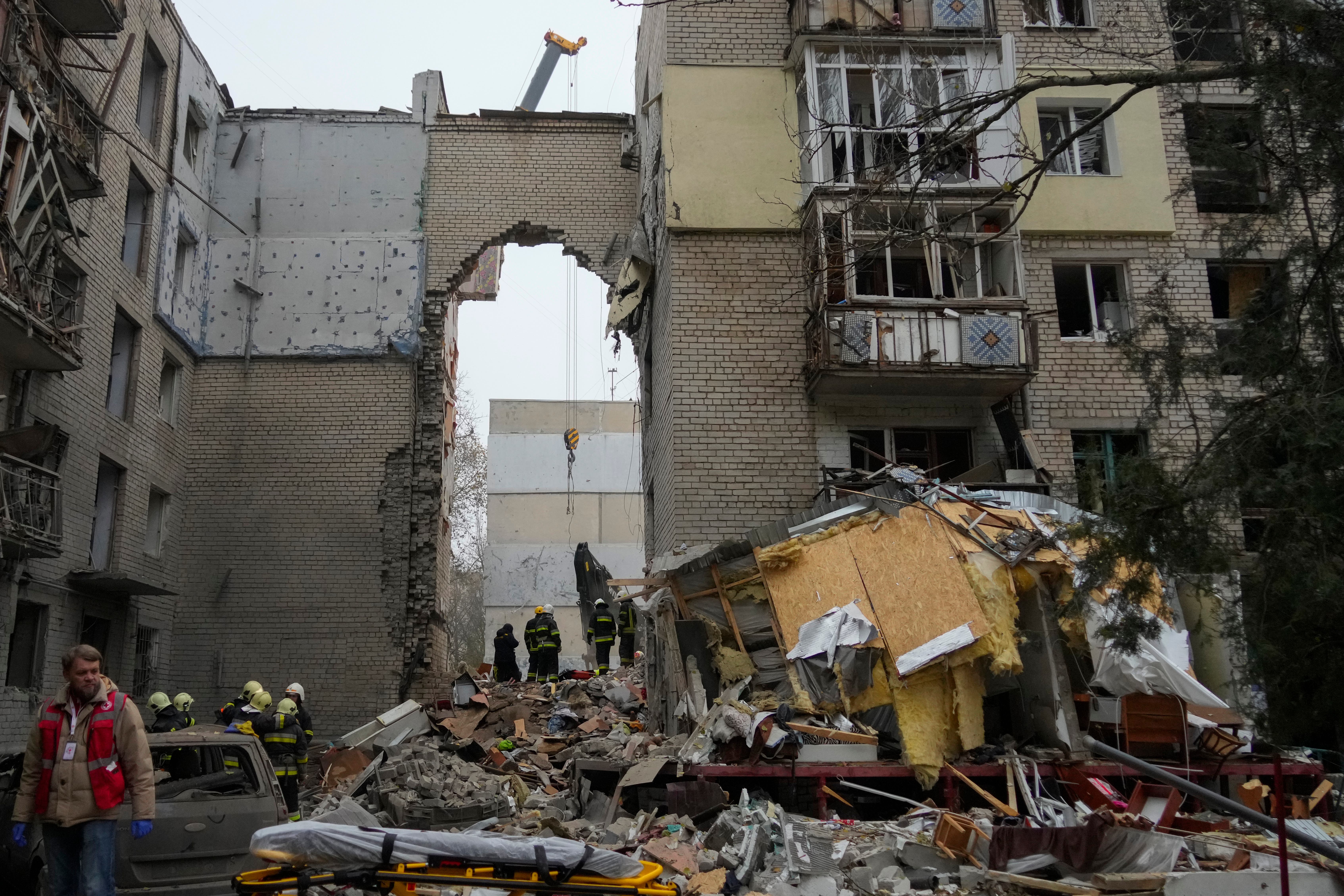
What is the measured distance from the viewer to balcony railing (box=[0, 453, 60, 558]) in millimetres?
11531

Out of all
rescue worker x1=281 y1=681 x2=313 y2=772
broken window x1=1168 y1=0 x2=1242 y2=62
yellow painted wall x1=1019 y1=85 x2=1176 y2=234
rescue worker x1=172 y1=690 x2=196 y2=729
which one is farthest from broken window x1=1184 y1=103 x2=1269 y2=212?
rescue worker x1=172 y1=690 x2=196 y2=729

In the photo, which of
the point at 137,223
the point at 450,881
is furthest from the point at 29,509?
the point at 450,881

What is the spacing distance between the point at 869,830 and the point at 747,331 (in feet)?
25.2

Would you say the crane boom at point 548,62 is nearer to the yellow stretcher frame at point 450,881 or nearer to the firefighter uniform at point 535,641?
the firefighter uniform at point 535,641

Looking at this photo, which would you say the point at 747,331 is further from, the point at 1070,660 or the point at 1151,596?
the point at 1151,596

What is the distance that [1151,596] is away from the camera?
7590 mm

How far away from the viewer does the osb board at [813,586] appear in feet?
36.4

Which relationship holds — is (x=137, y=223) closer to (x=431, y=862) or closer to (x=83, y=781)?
(x=83, y=781)

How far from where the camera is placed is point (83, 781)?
5.11m

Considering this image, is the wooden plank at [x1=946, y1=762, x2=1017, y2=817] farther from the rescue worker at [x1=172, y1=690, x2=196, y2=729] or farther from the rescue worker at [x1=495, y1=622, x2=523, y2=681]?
the rescue worker at [x1=495, y1=622, x2=523, y2=681]

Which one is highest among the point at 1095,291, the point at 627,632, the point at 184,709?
the point at 1095,291

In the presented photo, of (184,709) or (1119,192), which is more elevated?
(1119,192)

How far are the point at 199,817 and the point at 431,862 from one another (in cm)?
292

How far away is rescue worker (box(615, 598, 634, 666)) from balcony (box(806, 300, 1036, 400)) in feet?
24.5
